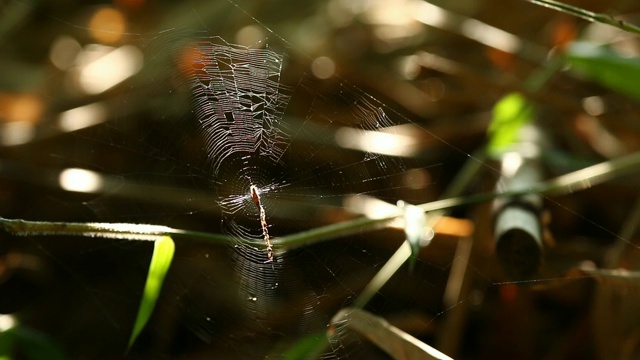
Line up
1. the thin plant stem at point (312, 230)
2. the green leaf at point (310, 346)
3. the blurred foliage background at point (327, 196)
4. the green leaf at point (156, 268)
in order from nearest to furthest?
1. the thin plant stem at point (312, 230)
2. the green leaf at point (156, 268)
3. the green leaf at point (310, 346)
4. the blurred foliage background at point (327, 196)

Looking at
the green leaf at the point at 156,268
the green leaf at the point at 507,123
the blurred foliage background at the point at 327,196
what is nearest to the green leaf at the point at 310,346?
the blurred foliage background at the point at 327,196

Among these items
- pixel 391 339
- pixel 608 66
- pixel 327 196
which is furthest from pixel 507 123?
pixel 391 339

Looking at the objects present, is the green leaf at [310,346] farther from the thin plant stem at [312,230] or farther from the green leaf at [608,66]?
the green leaf at [608,66]

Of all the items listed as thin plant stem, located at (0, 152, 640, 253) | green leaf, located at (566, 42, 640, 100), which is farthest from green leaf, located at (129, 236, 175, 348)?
green leaf, located at (566, 42, 640, 100)

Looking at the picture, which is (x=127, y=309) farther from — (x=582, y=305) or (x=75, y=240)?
(x=582, y=305)

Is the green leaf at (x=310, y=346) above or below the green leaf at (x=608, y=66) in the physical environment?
below

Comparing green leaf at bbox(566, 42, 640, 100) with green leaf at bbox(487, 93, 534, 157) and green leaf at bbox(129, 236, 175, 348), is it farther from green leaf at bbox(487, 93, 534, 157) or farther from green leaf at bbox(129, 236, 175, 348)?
green leaf at bbox(129, 236, 175, 348)

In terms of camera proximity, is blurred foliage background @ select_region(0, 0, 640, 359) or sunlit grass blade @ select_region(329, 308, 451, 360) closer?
sunlit grass blade @ select_region(329, 308, 451, 360)

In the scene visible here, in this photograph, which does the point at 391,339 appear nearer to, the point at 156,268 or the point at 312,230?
the point at 312,230
